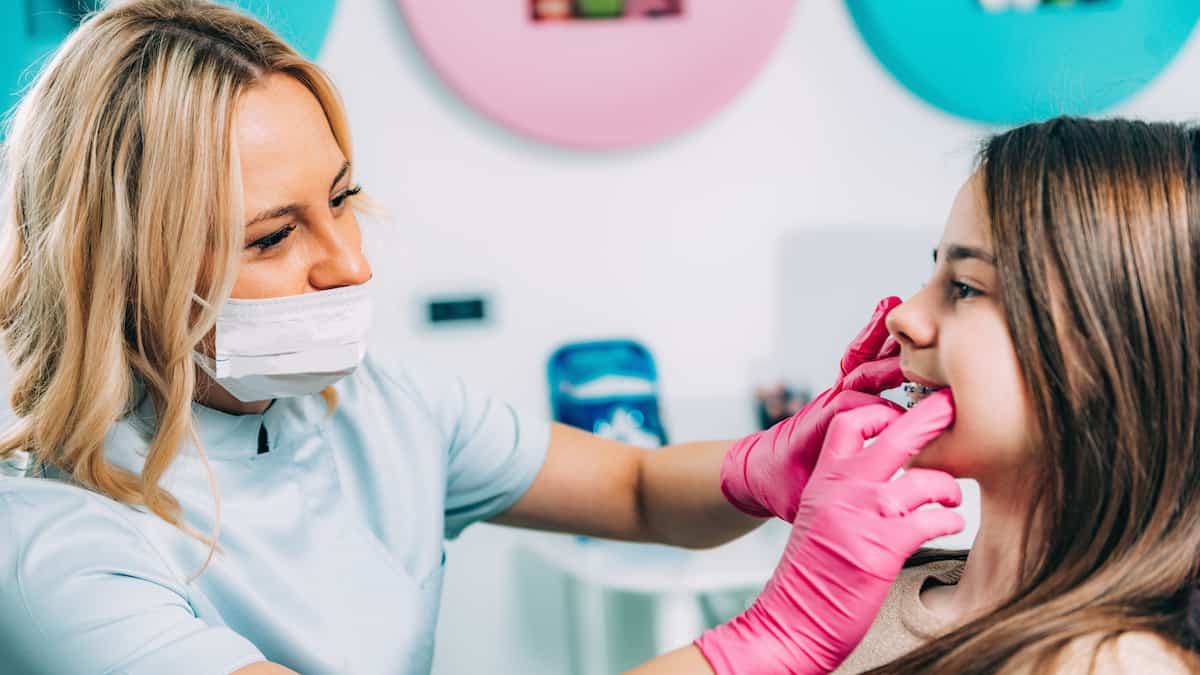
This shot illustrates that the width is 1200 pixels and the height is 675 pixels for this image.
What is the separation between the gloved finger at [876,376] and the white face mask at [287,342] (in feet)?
1.67

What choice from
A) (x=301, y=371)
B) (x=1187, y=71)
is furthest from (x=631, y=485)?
(x=1187, y=71)

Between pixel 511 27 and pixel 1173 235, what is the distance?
1.23 meters

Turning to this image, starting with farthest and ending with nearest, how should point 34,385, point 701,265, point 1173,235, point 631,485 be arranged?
point 701,265 → point 631,485 → point 34,385 → point 1173,235

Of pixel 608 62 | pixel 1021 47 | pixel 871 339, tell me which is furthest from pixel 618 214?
pixel 871 339

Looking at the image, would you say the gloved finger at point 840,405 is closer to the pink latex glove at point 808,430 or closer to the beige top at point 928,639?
the pink latex glove at point 808,430

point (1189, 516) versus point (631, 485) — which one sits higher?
point (1189, 516)

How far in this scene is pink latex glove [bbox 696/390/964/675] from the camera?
2.93 ft

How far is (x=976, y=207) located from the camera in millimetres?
911

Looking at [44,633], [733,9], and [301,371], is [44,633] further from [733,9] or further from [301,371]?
[733,9]

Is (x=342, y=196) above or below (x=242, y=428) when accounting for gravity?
above

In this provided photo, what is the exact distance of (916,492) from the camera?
0.91 m

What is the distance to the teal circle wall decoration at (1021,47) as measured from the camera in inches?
76.5

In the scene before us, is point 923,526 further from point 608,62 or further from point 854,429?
point 608,62

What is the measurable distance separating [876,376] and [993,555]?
203 millimetres
